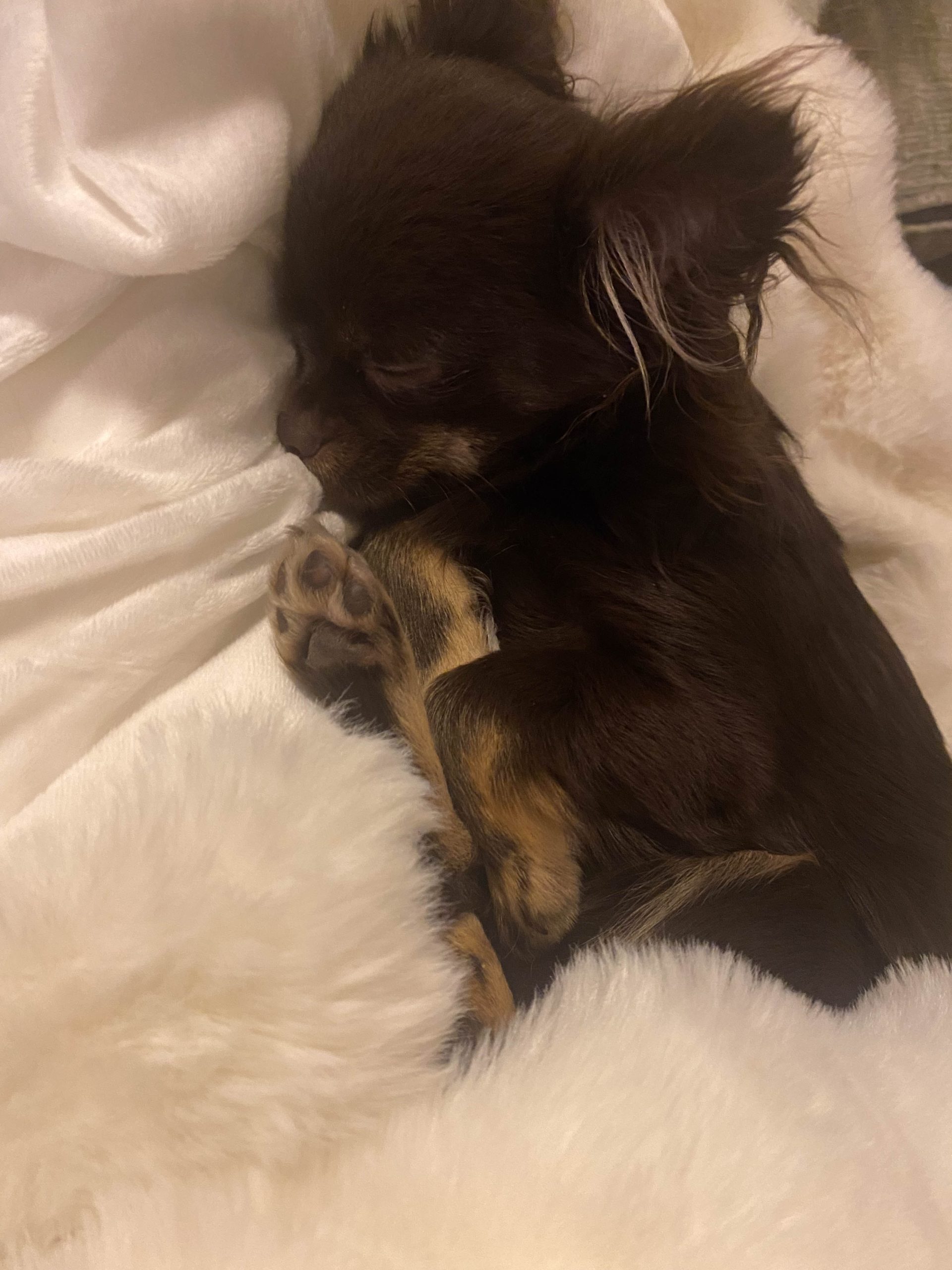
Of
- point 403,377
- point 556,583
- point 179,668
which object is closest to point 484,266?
point 403,377

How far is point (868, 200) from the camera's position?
4.71 ft

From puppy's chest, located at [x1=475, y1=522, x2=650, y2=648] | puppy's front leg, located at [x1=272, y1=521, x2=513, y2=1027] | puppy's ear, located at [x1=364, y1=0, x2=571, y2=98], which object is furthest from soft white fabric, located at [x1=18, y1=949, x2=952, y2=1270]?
puppy's ear, located at [x1=364, y1=0, x2=571, y2=98]

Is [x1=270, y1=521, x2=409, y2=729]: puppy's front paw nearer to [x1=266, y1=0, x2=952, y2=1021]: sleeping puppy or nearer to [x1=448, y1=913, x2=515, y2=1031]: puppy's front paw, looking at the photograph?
[x1=266, y1=0, x2=952, y2=1021]: sleeping puppy

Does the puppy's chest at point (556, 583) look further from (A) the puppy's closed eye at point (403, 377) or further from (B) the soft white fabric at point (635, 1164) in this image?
(B) the soft white fabric at point (635, 1164)

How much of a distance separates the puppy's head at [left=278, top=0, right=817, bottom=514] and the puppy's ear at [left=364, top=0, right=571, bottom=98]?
0.04 m

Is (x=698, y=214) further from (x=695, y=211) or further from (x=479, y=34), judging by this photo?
(x=479, y=34)

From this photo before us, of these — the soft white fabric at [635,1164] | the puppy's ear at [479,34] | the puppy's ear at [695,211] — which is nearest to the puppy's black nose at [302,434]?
the puppy's ear at [695,211]

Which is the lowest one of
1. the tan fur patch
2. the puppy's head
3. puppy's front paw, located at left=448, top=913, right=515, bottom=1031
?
puppy's front paw, located at left=448, top=913, right=515, bottom=1031

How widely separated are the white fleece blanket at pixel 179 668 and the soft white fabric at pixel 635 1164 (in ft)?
0.05

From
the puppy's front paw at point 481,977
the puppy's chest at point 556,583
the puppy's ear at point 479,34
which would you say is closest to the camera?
the puppy's front paw at point 481,977

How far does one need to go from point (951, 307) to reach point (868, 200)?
24cm

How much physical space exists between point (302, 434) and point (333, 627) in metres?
0.28

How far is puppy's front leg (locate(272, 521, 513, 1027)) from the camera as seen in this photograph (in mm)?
1055

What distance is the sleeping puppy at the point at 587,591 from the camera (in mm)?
1028
